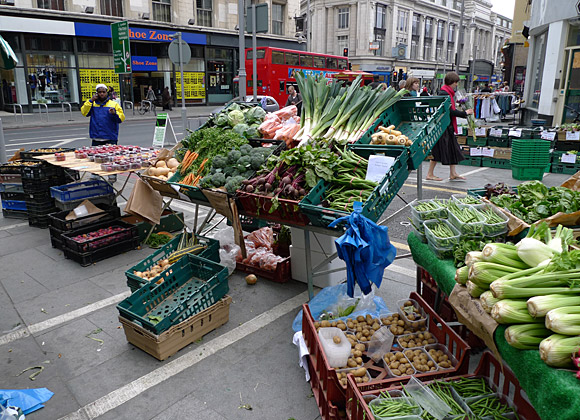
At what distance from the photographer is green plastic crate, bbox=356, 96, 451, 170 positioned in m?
4.28

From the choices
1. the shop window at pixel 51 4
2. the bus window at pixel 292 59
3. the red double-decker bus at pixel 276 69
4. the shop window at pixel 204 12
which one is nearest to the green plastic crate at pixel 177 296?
the red double-decker bus at pixel 276 69

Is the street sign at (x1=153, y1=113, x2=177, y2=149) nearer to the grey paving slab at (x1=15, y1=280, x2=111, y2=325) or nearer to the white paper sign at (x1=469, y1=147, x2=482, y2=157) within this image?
the grey paving slab at (x1=15, y1=280, x2=111, y2=325)

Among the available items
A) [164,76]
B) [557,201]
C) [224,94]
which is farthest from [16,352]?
[224,94]

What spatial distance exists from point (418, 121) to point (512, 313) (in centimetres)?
352

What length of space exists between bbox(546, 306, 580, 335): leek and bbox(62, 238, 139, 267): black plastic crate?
5342 millimetres

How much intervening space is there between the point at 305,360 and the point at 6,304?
137 inches

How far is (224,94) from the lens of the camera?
36281 mm

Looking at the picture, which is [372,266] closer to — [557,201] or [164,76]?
[557,201]

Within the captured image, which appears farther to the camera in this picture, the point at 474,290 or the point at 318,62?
the point at 318,62

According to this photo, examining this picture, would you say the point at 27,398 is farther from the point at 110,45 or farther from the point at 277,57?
the point at 110,45

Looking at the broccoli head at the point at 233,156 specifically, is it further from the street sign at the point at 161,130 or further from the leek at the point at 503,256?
the street sign at the point at 161,130

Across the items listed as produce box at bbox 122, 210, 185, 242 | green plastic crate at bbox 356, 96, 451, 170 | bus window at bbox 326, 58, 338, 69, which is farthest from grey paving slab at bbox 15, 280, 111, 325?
bus window at bbox 326, 58, 338, 69

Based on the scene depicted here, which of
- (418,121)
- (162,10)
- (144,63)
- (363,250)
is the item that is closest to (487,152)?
(418,121)

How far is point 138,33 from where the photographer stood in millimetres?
29875
